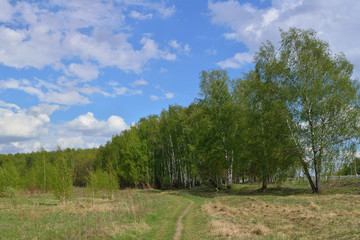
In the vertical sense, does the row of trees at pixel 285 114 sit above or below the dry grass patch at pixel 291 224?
above

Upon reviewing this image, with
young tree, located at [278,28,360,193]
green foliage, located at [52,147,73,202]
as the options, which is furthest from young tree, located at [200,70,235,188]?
green foliage, located at [52,147,73,202]

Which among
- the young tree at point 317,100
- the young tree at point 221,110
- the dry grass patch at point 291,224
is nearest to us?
the dry grass patch at point 291,224

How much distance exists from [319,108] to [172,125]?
1201 inches

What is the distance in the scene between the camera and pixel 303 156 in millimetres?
29031

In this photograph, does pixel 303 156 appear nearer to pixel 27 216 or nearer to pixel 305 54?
pixel 305 54

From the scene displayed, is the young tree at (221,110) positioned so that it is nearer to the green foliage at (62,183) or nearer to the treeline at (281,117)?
the treeline at (281,117)

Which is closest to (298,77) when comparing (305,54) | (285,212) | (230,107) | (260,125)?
(305,54)

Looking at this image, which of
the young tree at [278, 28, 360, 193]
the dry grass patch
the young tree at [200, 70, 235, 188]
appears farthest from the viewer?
the young tree at [200, 70, 235, 188]

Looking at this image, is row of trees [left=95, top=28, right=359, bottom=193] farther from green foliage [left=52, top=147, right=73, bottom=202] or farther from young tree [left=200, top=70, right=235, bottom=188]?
green foliage [left=52, top=147, right=73, bottom=202]

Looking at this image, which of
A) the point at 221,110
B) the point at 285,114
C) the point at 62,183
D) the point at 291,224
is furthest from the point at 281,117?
the point at 62,183

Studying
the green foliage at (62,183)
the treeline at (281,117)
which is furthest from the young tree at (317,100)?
the green foliage at (62,183)

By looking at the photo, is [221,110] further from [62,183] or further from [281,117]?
[62,183]

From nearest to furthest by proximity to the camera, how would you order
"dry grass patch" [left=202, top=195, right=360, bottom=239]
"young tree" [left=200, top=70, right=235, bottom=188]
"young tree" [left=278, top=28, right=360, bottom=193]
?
"dry grass patch" [left=202, top=195, right=360, bottom=239] < "young tree" [left=278, top=28, right=360, bottom=193] < "young tree" [left=200, top=70, right=235, bottom=188]

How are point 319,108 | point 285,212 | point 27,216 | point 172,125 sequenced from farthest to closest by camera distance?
point 172,125 → point 319,108 → point 27,216 → point 285,212
